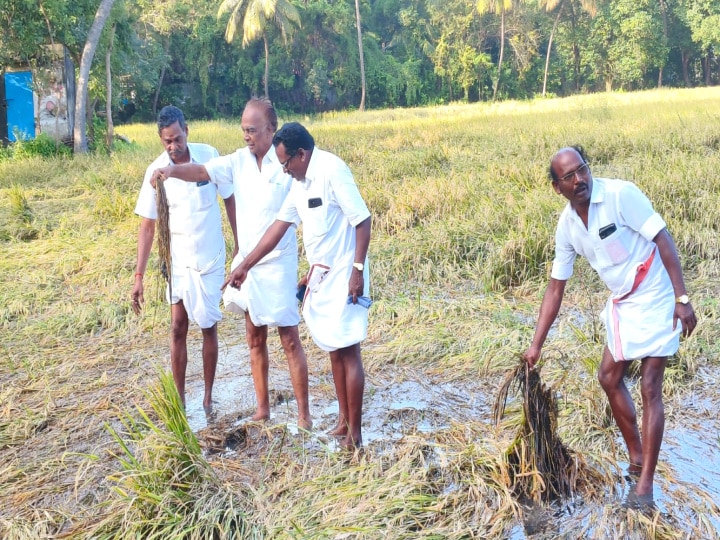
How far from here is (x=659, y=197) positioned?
759cm

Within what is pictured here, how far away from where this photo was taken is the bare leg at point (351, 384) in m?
3.71

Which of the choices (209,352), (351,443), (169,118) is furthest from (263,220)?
(351,443)

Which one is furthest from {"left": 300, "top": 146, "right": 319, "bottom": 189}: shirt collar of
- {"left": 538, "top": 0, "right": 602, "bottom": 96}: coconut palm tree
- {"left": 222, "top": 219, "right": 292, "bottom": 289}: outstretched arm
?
{"left": 538, "top": 0, "right": 602, "bottom": 96}: coconut palm tree

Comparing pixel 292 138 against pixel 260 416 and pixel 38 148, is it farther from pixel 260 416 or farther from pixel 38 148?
pixel 38 148

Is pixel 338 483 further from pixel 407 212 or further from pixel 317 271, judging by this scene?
pixel 407 212

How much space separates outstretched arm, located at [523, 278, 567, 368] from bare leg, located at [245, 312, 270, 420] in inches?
58.7

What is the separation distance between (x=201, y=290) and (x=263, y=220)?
0.58m

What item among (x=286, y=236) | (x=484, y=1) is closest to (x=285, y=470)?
(x=286, y=236)

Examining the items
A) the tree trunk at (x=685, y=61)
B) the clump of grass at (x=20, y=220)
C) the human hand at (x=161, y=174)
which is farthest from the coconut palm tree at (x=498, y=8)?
the human hand at (x=161, y=174)

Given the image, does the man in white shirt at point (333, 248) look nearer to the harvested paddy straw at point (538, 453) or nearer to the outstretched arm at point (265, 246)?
the outstretched arm at point (265, 246)

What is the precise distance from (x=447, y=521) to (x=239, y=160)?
2.09m

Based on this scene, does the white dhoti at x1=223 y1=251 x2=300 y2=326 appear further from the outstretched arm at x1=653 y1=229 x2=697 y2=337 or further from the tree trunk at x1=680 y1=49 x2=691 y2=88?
the tree trunk at x1=680 y1=49 x2=691 y2=88

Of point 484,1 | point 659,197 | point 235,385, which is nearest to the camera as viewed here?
point 235,385

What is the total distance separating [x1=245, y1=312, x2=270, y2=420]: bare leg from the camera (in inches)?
163
